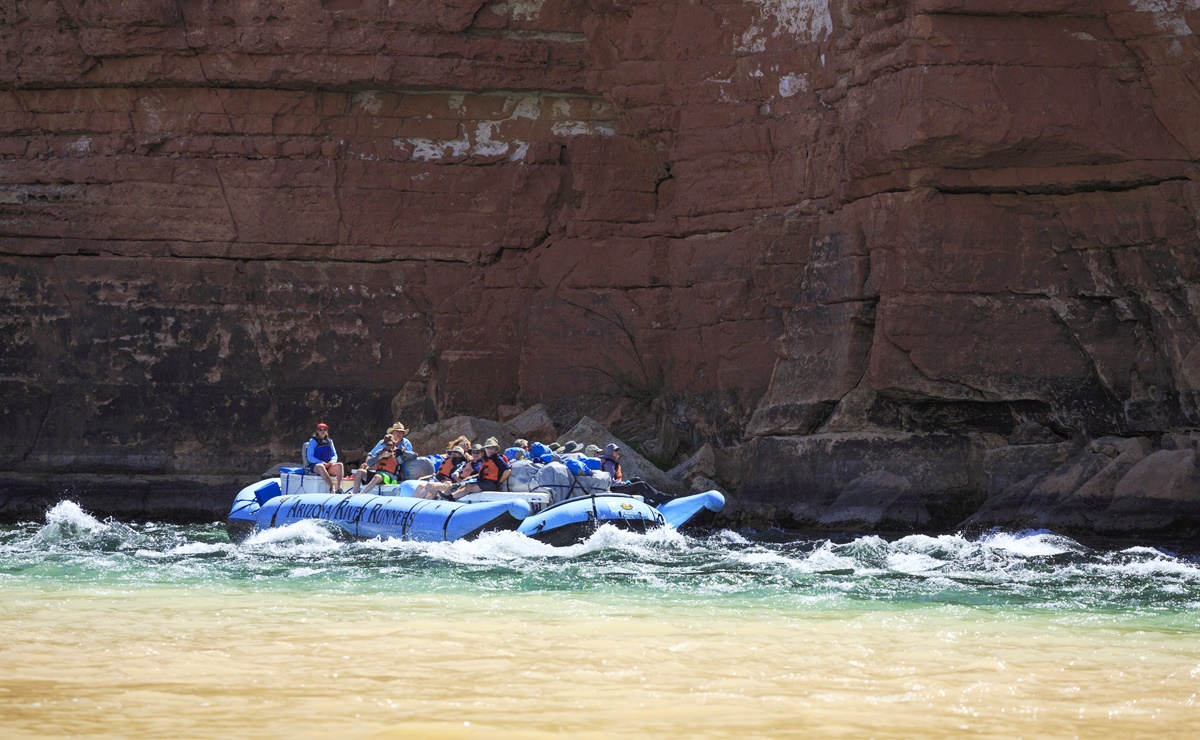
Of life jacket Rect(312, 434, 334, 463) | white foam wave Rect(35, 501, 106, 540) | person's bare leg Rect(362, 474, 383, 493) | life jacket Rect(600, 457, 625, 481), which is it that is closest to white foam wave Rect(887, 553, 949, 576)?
life jacket Rect(600, 457, 625, 481)

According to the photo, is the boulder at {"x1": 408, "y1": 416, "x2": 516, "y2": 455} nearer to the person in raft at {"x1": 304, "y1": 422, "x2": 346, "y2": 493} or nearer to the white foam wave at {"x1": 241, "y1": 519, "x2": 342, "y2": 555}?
the person in raft at {"x1": 304, "y1": 422, "x2": 346, "y2": 493}

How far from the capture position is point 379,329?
79.5ft

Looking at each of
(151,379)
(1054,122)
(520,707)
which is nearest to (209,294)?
(151,379)

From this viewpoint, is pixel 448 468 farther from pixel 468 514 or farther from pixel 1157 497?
pixel 1157 497

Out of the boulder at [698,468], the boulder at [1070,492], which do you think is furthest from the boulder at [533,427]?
the boulder at [1070,492]

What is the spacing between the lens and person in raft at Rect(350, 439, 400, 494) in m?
17.6

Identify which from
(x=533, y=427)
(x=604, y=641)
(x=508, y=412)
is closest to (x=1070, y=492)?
(x=533, y=427)

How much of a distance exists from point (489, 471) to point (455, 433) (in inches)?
211

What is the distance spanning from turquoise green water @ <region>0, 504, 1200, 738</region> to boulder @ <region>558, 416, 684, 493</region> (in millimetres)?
5221

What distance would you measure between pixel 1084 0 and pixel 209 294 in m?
14.0

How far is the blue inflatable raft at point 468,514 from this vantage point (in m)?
15.0

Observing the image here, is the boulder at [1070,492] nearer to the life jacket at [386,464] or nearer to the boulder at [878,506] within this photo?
the boulder at [878,506]

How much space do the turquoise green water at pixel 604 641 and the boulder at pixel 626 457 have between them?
522cm

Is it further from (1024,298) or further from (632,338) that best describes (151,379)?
(1024,298)
